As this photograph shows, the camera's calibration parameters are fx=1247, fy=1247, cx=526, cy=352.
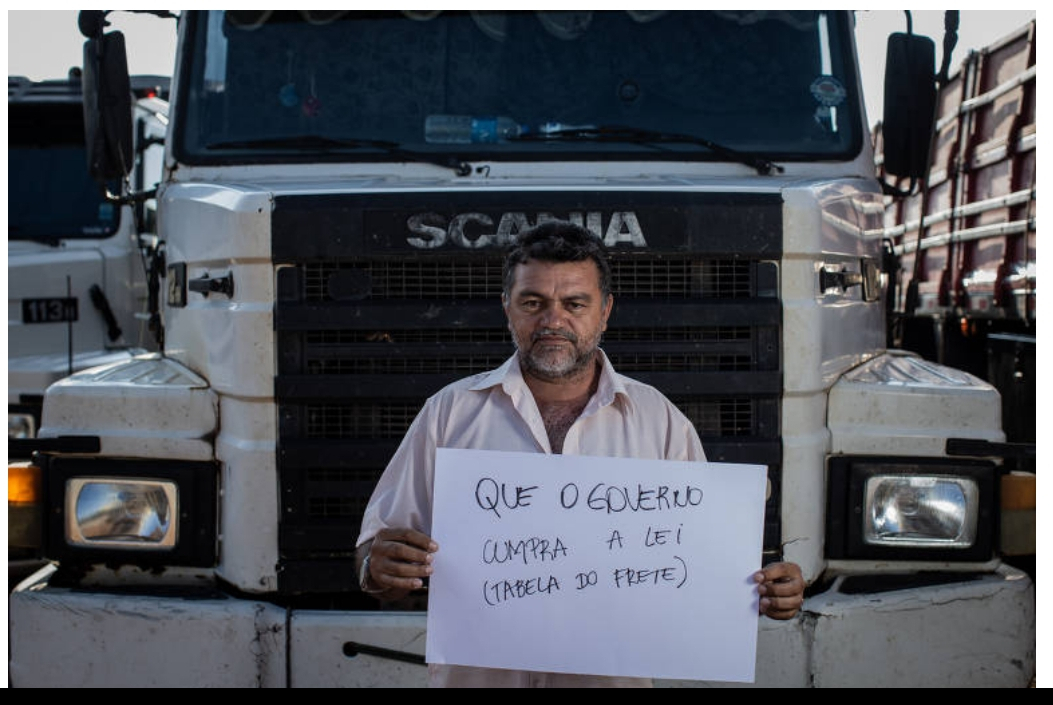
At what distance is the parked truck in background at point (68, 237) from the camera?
656 cm

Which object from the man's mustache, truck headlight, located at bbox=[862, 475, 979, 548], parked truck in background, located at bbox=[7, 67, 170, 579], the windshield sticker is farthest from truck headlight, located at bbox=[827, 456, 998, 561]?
parked truck in background, located at bbox=[7, 67, 170, 579]

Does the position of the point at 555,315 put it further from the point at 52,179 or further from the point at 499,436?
the point at 52,179

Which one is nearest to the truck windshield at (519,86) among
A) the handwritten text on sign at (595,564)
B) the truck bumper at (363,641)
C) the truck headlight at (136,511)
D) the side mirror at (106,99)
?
the side mirror at (106,99)

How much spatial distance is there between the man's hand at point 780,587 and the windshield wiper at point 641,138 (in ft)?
5.97

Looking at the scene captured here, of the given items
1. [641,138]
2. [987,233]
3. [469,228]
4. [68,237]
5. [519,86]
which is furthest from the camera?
[987,233]

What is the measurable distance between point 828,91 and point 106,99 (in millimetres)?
2535

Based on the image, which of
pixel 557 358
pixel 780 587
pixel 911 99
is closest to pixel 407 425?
pixel 557 358

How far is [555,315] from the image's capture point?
8.58 feet

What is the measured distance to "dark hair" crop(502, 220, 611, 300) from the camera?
2629 millimetres

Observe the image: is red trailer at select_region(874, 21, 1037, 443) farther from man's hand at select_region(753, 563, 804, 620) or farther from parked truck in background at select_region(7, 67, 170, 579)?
parked truck in background at select_region(7, 67, 170, 579)

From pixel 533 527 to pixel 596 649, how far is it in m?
0.29

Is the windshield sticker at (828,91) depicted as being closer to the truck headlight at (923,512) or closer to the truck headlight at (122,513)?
the truck headlight at (923,512)
